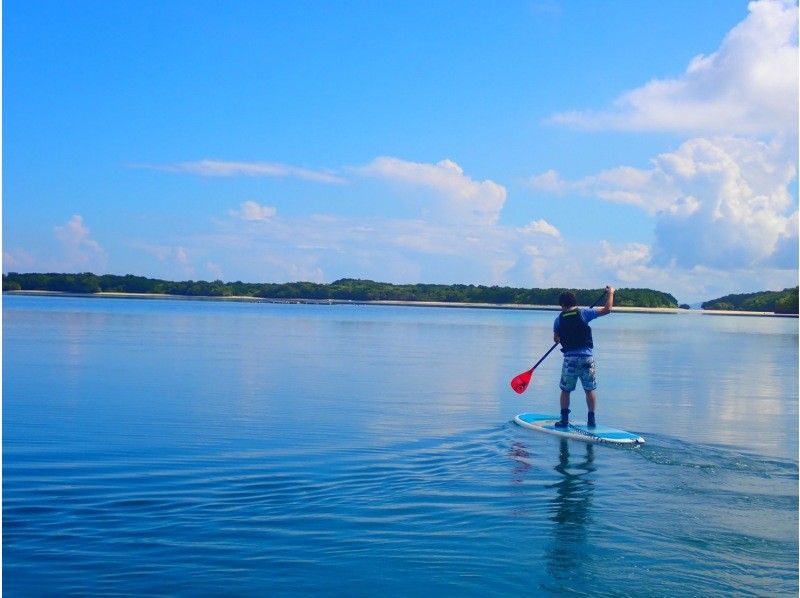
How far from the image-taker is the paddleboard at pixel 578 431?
11.1m

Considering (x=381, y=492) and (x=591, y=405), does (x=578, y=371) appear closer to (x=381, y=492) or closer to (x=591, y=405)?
(x=591, y=405)

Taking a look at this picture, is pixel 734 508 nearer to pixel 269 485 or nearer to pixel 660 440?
pixel 660 440

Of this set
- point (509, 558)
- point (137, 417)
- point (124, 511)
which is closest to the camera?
point (509, 558)

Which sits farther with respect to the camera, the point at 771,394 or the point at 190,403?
the point at 771,394

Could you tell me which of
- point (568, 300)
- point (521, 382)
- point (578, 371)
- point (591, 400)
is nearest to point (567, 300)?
point (568, 300)

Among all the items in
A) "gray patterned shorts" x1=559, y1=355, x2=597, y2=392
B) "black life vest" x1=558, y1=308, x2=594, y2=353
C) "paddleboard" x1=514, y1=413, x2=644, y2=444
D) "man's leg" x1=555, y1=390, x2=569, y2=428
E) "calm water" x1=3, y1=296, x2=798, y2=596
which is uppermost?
"black life vest" x1=558, y1=308, x2=594, y2=353

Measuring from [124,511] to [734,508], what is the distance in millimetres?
5581

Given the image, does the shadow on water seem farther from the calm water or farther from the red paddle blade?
the red paddle blade

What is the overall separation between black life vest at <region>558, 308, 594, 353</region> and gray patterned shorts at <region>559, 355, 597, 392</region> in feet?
0.51

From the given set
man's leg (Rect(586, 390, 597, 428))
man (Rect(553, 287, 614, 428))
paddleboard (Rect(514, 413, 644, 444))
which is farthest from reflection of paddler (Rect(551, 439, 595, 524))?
man (Rect(553, 287, 614, 428))

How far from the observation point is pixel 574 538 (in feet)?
22.6

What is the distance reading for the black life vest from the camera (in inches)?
477

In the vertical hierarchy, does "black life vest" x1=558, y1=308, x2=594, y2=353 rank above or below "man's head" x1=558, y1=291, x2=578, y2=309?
below

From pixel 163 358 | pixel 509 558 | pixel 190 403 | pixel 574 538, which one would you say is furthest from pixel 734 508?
pixel 163 358
